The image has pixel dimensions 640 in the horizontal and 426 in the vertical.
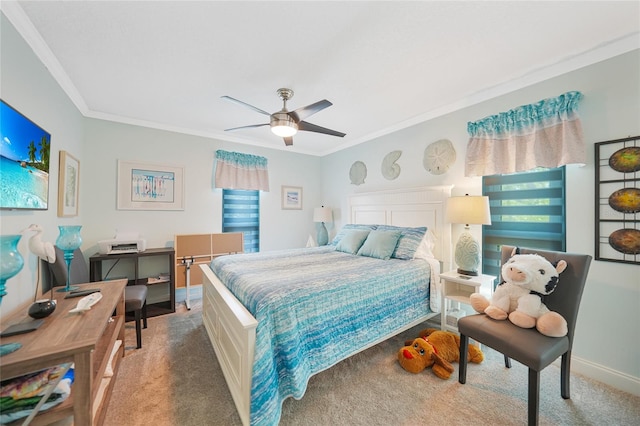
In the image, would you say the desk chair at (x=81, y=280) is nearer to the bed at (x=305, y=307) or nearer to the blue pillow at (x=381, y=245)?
the bed at (x=305, y=307)

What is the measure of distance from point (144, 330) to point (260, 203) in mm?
2428

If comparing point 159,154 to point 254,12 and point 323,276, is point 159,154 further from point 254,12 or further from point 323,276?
point 323,276

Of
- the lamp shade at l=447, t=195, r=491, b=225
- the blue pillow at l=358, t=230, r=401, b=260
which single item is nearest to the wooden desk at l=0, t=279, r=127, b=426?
the blue pillow at l=358, t=230, r=401, b=260

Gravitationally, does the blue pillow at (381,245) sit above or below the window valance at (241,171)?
below

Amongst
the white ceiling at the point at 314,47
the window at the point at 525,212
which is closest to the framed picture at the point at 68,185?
the white ceiling at the point at 314,47

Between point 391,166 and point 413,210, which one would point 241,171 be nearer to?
point 391,166

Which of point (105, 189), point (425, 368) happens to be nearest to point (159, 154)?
point (105, 189)

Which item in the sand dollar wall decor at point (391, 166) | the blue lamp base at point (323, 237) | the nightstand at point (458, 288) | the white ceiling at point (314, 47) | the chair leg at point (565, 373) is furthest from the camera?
the blue lamp base at point (323, 237)

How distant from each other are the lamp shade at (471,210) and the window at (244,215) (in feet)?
10.3

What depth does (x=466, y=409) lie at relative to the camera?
64.0 inches

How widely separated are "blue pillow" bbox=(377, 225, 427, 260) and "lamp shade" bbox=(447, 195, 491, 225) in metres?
0.48

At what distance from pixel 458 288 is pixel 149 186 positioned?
4.21m

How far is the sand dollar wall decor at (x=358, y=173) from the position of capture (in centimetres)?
416

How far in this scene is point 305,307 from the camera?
1.69 metres
